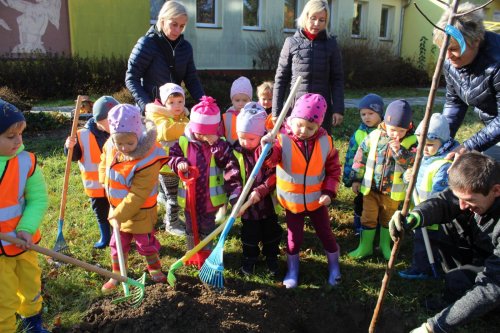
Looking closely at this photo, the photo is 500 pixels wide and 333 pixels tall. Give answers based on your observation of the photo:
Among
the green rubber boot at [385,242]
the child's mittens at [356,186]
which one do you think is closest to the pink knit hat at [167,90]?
the child's mittens at [356,186]

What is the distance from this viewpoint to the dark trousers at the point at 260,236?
3707 millimetres

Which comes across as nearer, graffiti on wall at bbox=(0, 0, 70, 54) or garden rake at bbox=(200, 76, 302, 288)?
garden rake at bbox=(200, 76, 302, 288)

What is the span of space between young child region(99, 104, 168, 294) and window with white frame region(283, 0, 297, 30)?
53.0 feet

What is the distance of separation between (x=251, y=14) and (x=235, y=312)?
16.0 m

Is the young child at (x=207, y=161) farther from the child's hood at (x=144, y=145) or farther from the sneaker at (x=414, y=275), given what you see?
the sneaker at (x=414, y=275)

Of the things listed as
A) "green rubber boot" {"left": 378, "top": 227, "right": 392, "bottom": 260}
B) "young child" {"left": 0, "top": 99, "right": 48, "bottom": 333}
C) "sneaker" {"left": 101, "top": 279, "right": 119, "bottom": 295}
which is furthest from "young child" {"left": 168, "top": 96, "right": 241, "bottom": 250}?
"green rubber boot" {"left": 378, "top": 227, "right": 392, "bottom": 260}

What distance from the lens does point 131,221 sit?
3361 millimetres

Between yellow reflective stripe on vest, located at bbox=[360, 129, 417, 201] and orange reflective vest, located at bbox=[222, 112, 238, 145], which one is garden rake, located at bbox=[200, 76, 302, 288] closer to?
yellow reflective stripe on vest, located at bbox=[360, 129, 417, 201]

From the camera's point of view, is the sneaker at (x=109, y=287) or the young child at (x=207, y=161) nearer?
the sneaker at (x=109, y=287)

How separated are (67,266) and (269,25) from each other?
50.3 feet

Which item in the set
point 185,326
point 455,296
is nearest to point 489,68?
point 455,296

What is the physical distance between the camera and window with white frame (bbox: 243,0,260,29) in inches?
Result: 674

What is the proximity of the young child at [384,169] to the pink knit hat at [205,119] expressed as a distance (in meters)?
1.43

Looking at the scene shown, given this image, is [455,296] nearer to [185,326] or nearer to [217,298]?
[217,298]
